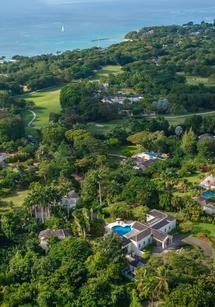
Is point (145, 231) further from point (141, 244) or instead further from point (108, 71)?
point (108, 71)

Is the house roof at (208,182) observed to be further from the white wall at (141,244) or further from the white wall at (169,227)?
the white wall at (141,244)

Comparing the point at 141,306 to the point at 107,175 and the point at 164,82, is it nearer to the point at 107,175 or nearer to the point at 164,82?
the point at 107,175

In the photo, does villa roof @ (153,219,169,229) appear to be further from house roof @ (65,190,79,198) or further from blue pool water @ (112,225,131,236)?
house roof @ (65,190,79,198)

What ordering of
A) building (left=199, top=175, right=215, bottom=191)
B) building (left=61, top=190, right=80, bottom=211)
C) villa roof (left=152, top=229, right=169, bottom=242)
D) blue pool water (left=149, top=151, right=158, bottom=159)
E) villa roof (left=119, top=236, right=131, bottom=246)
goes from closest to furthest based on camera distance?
villa roof (left=119, top=236, right=131, bottom=246) < villa roof (left=152, top=229, right=169, bottom=242) < building (left=61, top=190, right=80, bottom=211) < building (left=199, top=175, right=215, bottom=191) < blue pool water (left=149, top=151, right=158, bottom=159)

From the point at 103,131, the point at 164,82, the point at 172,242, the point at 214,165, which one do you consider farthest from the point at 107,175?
the point at 164,82

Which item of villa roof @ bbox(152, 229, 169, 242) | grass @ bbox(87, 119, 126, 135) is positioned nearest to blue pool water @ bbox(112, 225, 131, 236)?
villa roof @ bbox(152, 229, 169, 242)
